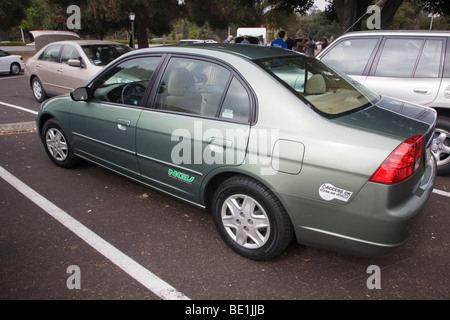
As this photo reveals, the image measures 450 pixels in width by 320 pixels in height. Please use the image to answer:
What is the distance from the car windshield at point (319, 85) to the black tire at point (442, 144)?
1.66m

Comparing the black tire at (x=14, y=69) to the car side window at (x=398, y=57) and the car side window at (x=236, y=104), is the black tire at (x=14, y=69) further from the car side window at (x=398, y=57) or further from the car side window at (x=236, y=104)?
the car side window at (x=236, y=104)

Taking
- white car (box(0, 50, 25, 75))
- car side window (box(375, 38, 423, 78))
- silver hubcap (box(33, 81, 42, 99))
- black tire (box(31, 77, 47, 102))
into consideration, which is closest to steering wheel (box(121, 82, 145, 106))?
car side window (box(375, 38, 423, 78))

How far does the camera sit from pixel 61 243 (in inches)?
123

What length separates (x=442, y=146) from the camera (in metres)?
4.53

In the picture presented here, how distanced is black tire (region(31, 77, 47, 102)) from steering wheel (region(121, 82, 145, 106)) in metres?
Answer: 6.46

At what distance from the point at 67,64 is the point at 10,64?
9.81 metres

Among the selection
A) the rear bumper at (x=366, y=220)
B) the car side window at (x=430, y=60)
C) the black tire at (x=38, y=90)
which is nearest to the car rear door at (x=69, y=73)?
the black tire at (x=38, y=90)

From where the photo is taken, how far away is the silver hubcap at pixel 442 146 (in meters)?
4.48

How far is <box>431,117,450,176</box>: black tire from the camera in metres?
4.46

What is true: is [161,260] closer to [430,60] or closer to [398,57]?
[398,57]

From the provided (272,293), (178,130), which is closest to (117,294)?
(272,293)

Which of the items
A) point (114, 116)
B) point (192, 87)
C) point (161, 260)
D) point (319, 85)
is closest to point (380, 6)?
point (319, 85)
